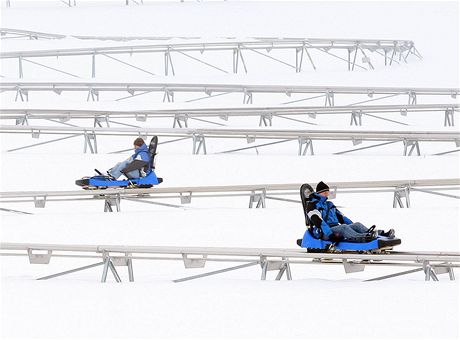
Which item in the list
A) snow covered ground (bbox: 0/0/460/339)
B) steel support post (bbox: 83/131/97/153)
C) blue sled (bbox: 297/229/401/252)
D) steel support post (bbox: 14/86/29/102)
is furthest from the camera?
steel support post (bbox: 14/86/29/102)

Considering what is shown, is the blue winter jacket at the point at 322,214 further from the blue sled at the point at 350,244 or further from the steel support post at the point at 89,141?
the steel support post at the point at 89,141

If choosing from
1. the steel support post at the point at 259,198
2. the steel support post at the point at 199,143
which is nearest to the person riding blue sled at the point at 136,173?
the steel support post at the point at 259,198

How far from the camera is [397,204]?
2158cm

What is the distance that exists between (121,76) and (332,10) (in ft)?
37.5

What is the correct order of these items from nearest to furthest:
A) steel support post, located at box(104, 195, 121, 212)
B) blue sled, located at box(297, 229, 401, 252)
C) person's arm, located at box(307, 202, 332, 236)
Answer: blue sled, located at box(297, 229, 401, 252) → person's arm, located at box(307, 202, 332, 236) → steel support post, located at box(104, 195, 121, 212)

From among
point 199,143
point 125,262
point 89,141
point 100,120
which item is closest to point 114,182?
point 89,141

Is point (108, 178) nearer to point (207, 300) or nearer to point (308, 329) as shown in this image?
point (207, 300)

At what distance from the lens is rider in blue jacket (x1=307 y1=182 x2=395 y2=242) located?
16.0 m

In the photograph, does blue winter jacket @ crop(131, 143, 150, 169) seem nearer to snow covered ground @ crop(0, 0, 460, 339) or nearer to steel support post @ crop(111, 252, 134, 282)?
snow covered ground @ crop(0, 0, 460, 339)

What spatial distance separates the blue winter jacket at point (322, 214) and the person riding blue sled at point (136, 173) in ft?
18.6

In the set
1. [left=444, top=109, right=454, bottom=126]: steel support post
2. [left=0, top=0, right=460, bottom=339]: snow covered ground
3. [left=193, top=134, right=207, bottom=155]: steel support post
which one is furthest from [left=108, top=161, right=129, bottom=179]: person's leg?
[left=444, top=109, right=454, bottom=126]: steel support post

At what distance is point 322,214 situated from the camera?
16234mm

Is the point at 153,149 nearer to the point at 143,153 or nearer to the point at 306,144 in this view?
the point at 143,153

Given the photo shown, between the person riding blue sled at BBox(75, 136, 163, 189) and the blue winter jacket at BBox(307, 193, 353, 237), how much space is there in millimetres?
5676
